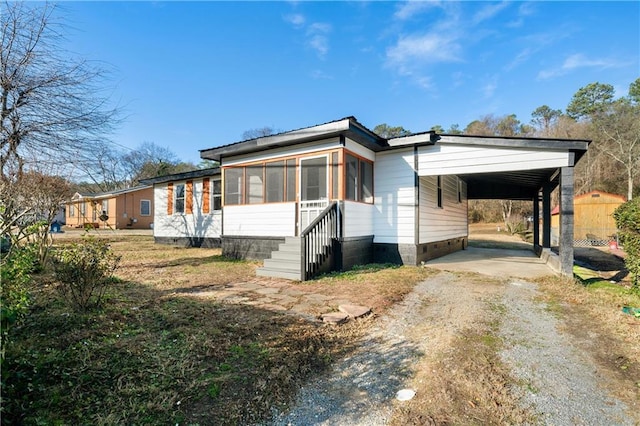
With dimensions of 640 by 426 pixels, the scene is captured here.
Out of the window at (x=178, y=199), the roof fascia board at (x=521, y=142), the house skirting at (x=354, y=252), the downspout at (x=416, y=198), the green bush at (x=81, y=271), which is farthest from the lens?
the window at (x=178, y=199)

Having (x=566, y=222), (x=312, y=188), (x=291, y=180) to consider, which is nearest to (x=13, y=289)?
(x=312, y=188)

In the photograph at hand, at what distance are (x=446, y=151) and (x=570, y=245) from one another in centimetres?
331

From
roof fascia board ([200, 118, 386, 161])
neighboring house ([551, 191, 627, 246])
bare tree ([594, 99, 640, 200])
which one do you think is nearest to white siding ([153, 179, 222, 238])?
roof fascia board ([200, 118, 386, 161])

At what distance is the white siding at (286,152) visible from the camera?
732cm

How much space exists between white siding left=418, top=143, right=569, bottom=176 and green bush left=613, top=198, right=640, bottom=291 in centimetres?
142

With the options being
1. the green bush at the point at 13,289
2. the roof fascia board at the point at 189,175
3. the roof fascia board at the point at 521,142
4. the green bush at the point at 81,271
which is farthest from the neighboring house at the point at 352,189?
the green bush at the point at 13,289

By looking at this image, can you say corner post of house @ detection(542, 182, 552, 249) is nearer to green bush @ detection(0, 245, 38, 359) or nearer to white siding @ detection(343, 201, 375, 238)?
white siding @ detection(343, 201, 375, 238)

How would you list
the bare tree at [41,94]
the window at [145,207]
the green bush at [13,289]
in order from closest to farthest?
the green bush at [13,289] → the bare tree at [41,94] → the window at [145,207]

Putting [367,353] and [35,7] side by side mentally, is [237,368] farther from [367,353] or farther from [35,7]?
[35,7]

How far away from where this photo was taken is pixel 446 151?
7469 millimetres

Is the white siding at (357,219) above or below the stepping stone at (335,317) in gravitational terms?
above

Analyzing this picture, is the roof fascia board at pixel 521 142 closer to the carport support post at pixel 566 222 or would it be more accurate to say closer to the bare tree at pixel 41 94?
the carport support post at pixel 566 222

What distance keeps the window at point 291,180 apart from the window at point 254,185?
992 mm

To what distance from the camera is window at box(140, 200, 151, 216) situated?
25.4m
